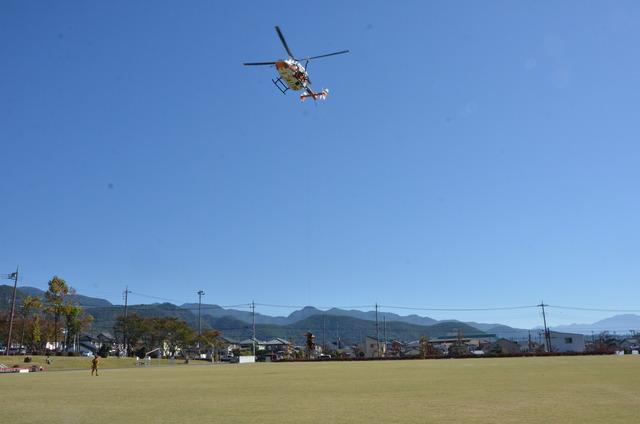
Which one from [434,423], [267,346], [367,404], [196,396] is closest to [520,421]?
[434,423]

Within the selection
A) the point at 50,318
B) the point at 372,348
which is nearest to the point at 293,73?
the point at 50,318

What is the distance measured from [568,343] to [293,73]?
375ft

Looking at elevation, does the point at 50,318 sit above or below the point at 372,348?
above

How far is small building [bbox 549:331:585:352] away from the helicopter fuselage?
109 metres

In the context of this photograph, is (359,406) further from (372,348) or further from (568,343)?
(372,348)

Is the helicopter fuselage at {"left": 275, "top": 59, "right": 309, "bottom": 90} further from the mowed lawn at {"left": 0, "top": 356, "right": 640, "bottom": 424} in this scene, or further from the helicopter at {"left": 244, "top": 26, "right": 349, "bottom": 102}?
the mowed lawn at {"left": 0, "top": 356, "right": 640, "bottom": 424}

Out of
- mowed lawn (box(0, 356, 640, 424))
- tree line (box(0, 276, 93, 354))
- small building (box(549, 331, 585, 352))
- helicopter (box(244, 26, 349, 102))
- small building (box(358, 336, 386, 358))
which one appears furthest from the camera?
small building (box(358, 336, 386, 358))

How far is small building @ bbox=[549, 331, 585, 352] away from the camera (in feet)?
386

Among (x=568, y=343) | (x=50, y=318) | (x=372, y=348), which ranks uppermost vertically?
(x=50, y=318)

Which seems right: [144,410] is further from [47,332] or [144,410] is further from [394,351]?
[394,351]

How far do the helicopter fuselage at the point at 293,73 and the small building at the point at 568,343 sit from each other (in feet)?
357

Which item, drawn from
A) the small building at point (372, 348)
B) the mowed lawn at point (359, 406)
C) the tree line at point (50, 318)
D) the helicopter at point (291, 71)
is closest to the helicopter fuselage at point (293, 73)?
the helicopter at point (291, 71)

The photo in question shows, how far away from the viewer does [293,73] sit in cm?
3438

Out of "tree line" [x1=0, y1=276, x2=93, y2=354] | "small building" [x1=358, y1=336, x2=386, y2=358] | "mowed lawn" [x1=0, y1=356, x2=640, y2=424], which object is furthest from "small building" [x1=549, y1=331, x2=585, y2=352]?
"mowed lawn" [x1=0, y1=356, x2=640, y2=424]
